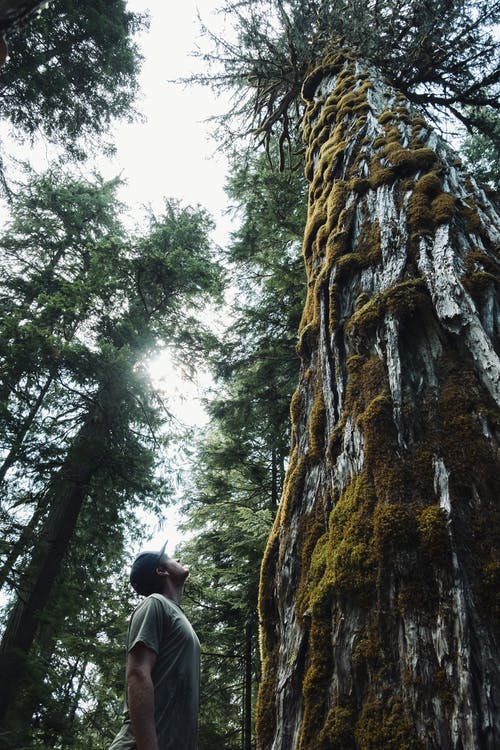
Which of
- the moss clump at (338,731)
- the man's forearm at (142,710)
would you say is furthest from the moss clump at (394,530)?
the man's forearm at (142,710)

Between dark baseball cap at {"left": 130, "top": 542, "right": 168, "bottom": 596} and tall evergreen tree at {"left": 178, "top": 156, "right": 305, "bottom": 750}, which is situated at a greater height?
tall evergreen tree at {"left": 178, "top": 156, "right": 305, "bottom": 750}

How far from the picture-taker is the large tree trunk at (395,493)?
1271 mm

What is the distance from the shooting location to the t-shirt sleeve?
6.73 feet

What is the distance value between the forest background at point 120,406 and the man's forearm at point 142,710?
16.5 ft

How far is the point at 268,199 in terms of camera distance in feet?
34.1

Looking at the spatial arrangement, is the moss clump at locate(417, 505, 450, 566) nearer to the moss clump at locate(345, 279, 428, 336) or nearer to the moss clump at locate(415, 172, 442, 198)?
the moss clump at locate(345, 279, 428, 336)

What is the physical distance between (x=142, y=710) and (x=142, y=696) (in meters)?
0.05

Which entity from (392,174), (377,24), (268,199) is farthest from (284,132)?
(392,174)

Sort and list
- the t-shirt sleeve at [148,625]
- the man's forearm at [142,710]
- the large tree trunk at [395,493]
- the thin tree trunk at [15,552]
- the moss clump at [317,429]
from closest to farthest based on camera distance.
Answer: the large tree trunk at [395,493] < the man's forearm at [142,710] < the t-shirt sleeve at [148,625] < the moss clump at [317,429] < the thin tree trunk at [15,552]

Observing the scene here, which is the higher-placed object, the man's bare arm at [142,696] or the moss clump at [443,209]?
the moss clump at [443,209]

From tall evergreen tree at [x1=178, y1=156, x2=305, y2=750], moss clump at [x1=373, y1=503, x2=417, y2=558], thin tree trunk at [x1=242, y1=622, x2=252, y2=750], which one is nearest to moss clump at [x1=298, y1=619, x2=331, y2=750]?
moss clump at [x1=373, y1=503, x2=417, y2=558]

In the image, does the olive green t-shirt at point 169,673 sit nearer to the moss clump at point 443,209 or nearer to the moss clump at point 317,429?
the moss clump at point 317,429

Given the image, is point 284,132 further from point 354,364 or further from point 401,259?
point 354,364

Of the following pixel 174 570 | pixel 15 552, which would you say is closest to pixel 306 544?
pixel 174 570
